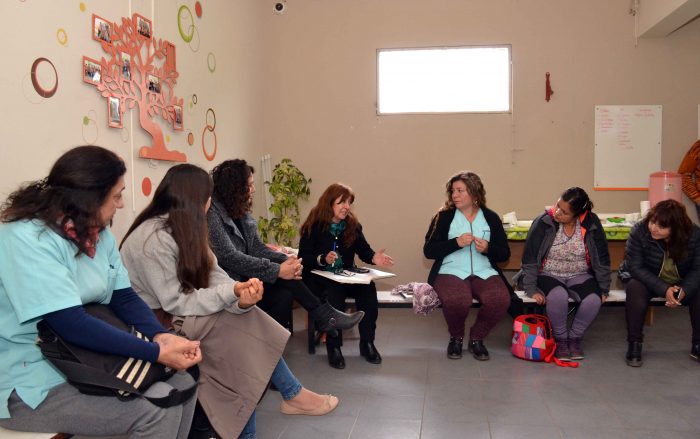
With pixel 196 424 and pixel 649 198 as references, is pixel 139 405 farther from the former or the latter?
pixel 649 198

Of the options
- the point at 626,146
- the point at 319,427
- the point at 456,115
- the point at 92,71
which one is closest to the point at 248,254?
the point at 319,427

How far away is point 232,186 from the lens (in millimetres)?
3133

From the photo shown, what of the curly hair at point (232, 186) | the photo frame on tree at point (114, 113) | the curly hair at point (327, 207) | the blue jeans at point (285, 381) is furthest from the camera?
→ the curly hair at point (327, 207)

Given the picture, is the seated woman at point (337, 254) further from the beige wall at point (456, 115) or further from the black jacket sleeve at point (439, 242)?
the beige wall at point (456, 115)

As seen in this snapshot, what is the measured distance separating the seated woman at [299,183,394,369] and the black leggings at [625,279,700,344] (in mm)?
1526

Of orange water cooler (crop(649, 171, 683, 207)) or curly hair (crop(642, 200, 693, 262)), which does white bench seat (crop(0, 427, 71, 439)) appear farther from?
orange water cooler (crop(649, 171, 683, 207))

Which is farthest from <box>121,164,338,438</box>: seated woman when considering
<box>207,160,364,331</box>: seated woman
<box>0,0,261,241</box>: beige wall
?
<box>207,160,364,331</box>: seated woman

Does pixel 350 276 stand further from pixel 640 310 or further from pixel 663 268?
pixel 663 268

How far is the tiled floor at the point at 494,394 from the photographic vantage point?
2615 millimetres

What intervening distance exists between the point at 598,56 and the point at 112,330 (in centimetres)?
477

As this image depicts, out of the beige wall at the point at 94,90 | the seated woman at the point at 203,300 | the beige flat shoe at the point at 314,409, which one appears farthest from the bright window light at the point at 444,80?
the seated woman at the point at 203,300

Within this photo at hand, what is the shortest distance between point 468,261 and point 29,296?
290cm

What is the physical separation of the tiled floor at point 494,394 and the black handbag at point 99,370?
0.97 meters

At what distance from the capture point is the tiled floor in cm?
262
